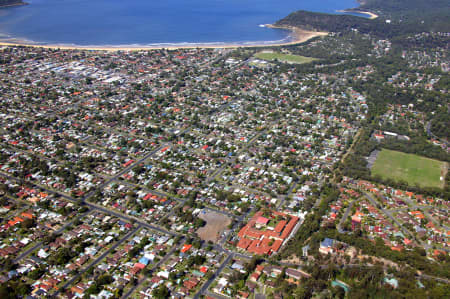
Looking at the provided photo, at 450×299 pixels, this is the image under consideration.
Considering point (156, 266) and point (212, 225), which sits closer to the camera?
point (156, 266)

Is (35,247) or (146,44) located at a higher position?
(146,44)

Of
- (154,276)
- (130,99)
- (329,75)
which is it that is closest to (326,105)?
(329,75)

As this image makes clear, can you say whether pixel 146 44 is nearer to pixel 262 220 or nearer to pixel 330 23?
pixel 330 23

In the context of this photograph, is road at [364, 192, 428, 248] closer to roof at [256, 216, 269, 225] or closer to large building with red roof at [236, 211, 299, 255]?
large building with red roof at [236, 211, 299, 255]

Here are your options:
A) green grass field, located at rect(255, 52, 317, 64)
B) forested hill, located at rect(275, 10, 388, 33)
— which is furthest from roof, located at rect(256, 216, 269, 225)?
forested hill, located at rect(275, 10, 388, 33)

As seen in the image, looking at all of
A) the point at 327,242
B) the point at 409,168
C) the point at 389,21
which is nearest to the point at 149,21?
the point at 389,21

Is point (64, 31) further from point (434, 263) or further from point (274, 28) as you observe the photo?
point (434, 263)
